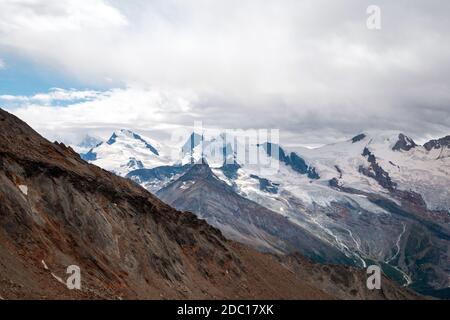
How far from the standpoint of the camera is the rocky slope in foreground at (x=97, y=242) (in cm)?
8350

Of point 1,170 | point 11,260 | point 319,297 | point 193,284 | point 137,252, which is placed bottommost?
point 319,297

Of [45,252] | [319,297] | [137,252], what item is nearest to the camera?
[45,252]

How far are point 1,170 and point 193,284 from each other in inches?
1759

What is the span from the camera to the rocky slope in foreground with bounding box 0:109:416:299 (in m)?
83.5

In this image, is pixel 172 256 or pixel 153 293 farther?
pixel 172 256

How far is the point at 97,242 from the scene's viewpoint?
10700 centimetres

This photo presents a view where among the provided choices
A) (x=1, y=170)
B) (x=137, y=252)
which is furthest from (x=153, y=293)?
(x=1, y=170)

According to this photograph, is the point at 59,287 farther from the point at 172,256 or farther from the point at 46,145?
the point at 46,145
